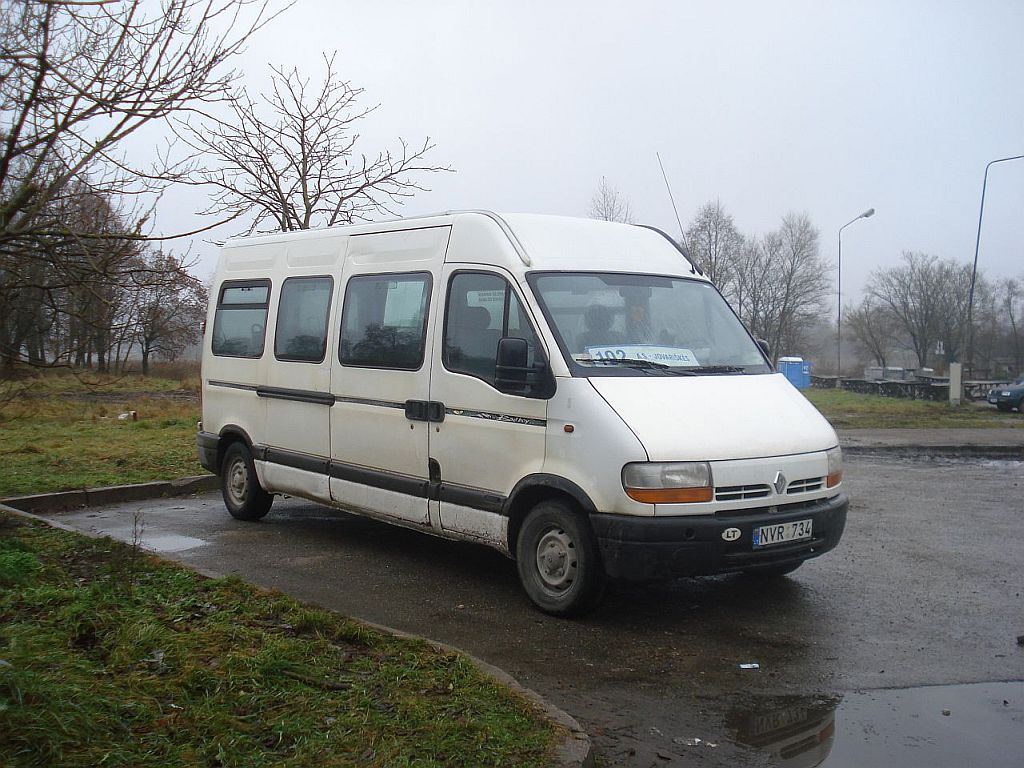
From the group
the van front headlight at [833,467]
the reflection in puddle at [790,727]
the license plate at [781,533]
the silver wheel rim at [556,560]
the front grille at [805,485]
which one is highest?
the van front headlight at [833,467]

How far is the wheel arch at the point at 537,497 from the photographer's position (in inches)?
240

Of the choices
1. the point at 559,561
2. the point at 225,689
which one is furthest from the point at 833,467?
the point at 225,689

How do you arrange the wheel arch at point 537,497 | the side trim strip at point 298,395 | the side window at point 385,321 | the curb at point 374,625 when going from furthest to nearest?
the side trim strip at point 298,395
the side window at point 385,321
the wheel arch at point 537,497
the curb at point 374,625

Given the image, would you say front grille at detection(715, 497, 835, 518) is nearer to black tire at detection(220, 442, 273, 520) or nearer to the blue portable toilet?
black tire at detection(220, 442, 273, 520)

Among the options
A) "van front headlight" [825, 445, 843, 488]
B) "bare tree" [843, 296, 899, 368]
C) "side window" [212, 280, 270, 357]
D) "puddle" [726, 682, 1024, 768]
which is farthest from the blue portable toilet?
"bare tree" [843, 296, 899, 368]

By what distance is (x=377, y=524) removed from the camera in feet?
31.8

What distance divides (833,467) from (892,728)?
2245mm

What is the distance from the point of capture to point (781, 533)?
240 inches

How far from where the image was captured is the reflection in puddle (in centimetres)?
429

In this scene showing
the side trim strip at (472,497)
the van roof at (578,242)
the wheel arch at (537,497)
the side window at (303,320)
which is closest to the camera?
the wheel arch at (537,497)

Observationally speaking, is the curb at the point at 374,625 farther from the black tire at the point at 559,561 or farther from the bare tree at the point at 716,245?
the bare tree at the point at 716,245

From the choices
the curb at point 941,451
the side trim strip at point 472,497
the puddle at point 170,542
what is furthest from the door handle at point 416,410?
the curb at point 941,451

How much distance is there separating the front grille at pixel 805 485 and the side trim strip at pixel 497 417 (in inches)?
62.1

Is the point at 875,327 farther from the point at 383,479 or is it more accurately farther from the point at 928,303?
the point at 383,479
